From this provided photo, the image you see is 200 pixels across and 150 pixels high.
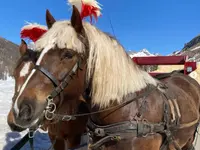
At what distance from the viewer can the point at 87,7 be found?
2.79 meters

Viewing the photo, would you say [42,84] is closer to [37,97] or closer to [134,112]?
[37,97]

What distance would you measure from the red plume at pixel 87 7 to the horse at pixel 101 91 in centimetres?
26

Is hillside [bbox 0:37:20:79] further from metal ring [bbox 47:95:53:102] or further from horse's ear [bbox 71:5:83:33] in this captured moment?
metal ring [bbox 47:95:53:102]

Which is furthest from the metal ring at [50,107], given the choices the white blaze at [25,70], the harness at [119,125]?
the white blaze at [25,70]

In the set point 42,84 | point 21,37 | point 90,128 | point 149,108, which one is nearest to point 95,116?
point 90,128

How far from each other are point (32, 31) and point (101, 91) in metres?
1.10

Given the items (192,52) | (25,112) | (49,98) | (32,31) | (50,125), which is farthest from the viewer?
(192,52)

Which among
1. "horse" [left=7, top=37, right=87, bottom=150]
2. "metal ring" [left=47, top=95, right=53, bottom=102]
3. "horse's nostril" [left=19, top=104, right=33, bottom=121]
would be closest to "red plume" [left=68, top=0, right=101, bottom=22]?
"horse" [left=7, top=37, right=87, bottom=150]

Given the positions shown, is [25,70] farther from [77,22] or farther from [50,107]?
[77,22]

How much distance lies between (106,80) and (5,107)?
7626 mm

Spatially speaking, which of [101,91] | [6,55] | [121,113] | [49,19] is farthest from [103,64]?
[6,55]

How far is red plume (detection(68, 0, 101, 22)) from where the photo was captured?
2777mm

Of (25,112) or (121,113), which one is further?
(121,113)

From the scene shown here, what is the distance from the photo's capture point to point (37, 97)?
2.12 meters
